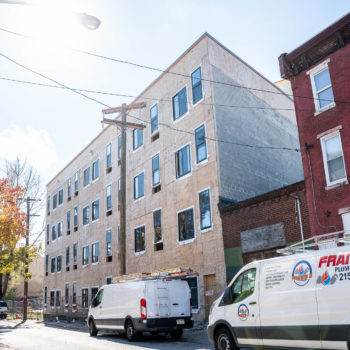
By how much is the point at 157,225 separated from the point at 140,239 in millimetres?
2300

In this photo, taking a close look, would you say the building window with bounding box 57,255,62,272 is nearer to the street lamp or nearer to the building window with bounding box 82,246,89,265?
the building window with bounding box 82,246,89,265

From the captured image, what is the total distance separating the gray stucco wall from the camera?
21.1m

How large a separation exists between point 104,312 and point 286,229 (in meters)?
7.99

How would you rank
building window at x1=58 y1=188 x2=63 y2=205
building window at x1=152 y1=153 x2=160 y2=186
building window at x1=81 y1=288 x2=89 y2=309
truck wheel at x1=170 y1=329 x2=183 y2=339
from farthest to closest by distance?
building window at x1=58 y1=188 x2=63 y2=205 → building window at x1=81 y1=288 x2=89 y2=309 → building window at x1=152 y1=153 x2=160 y2=186 → truck wheel at x1=170 y1=329 x2=183 y2=339

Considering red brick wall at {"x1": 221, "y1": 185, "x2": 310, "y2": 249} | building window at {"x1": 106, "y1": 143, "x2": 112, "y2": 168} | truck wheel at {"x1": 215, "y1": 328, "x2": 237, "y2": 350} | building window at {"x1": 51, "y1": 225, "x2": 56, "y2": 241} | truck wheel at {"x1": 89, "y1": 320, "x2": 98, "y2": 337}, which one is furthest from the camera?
building window at {"x1": 51, "y1": 225, "x2": 56, "y2": 241}

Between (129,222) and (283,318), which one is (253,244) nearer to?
(283,318)

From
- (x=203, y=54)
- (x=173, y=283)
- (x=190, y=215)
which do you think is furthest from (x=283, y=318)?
(x=203, y=54)

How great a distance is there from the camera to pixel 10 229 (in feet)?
90.6

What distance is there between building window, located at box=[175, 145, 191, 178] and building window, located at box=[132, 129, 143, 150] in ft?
15.7

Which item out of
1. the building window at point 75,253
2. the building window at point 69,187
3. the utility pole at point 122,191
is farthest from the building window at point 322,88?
the building window at point 69,187

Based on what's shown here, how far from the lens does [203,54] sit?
22.5 metres

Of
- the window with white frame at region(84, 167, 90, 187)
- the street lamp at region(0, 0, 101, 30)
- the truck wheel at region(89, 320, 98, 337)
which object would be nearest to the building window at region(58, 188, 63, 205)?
the window with white frame at region(84, 167, 90, 187)

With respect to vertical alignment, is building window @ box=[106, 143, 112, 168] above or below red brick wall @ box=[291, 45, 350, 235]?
above

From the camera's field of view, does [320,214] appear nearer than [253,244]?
Yes
